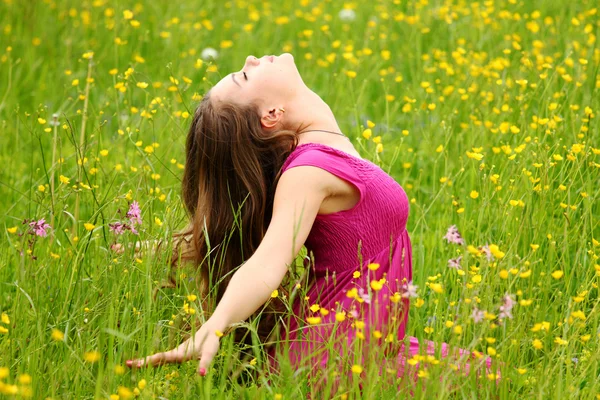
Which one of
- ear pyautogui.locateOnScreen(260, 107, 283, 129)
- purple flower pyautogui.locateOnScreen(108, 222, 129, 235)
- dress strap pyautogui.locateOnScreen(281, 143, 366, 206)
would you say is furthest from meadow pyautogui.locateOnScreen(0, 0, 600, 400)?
ear pyautogui.locateOnScreen(260, 107, 283, 129)

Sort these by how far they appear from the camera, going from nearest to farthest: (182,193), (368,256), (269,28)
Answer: (368,256) → (182,193) → (269,28)

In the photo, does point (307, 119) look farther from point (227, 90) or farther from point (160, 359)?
point (160, 359)

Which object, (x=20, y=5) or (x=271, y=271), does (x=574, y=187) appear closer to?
(x=271, y=271)

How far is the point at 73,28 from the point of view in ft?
18.0

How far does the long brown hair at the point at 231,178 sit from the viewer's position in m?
2.60

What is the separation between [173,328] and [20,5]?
13.5 feet

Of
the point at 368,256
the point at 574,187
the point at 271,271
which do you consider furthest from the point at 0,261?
the point at 574,187

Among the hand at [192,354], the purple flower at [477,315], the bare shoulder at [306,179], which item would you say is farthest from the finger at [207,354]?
the purple flower at [477,315]

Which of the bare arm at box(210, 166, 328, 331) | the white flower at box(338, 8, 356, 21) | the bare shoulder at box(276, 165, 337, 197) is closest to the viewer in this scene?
the bare arm at box(210, 166, 328, 331)

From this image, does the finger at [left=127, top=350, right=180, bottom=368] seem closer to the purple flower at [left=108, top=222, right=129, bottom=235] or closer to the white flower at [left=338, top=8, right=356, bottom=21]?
the purple flower at [left=108, top=222, right=129, bottom=235]

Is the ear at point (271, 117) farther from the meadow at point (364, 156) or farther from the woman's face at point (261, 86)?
the meadow at point (364, 156)

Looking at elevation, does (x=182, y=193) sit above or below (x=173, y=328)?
above

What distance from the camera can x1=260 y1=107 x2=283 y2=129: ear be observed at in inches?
103

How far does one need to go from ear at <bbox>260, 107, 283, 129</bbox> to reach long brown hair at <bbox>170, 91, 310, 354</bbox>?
18 millimetres
